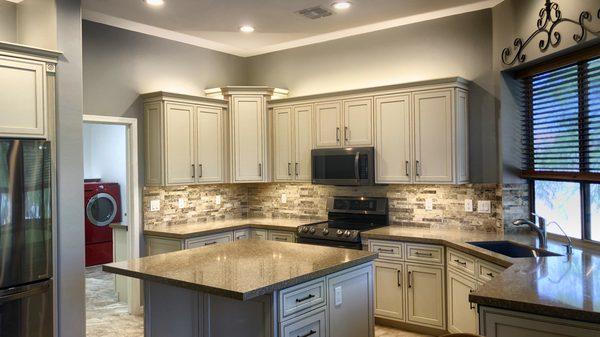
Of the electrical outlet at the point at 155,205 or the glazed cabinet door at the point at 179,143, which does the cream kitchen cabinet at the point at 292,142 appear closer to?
the glazed cabinet door at the point at 179,143

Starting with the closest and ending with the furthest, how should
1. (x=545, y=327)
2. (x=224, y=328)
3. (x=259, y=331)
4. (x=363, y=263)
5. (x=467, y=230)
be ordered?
(x=545, y=327)
(x=259, y=331)
(x=224, y=328)
(x=363, y=263)
(x=467, y=230)

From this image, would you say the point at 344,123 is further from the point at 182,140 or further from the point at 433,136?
the point at 182,140

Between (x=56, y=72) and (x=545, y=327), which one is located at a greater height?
(x=56, y=72)

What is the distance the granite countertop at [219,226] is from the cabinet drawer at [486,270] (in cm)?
200

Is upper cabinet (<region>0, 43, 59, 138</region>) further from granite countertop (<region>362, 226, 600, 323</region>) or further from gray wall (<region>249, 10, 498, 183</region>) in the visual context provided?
granite countertop (<region>362, 226, 600, 323</region>)

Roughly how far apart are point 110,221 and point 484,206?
18.6 ft

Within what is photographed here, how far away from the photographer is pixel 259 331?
8.34 feet

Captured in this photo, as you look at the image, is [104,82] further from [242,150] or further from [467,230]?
[467,230]

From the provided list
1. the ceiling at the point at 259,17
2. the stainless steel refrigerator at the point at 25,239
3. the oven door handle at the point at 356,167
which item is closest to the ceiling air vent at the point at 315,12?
the ceiling at the point at 259,17

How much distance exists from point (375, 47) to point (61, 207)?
3.37 meters

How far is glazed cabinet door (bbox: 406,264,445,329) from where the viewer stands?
4.07 meters

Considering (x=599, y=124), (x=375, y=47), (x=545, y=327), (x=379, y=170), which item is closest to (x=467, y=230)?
(x=379, y=170)

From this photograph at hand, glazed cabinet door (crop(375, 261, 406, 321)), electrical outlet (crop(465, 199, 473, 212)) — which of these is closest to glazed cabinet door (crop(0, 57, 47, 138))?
glazed cabinet door (crop(375, 261, 406, 321))

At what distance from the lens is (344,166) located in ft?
16.1
